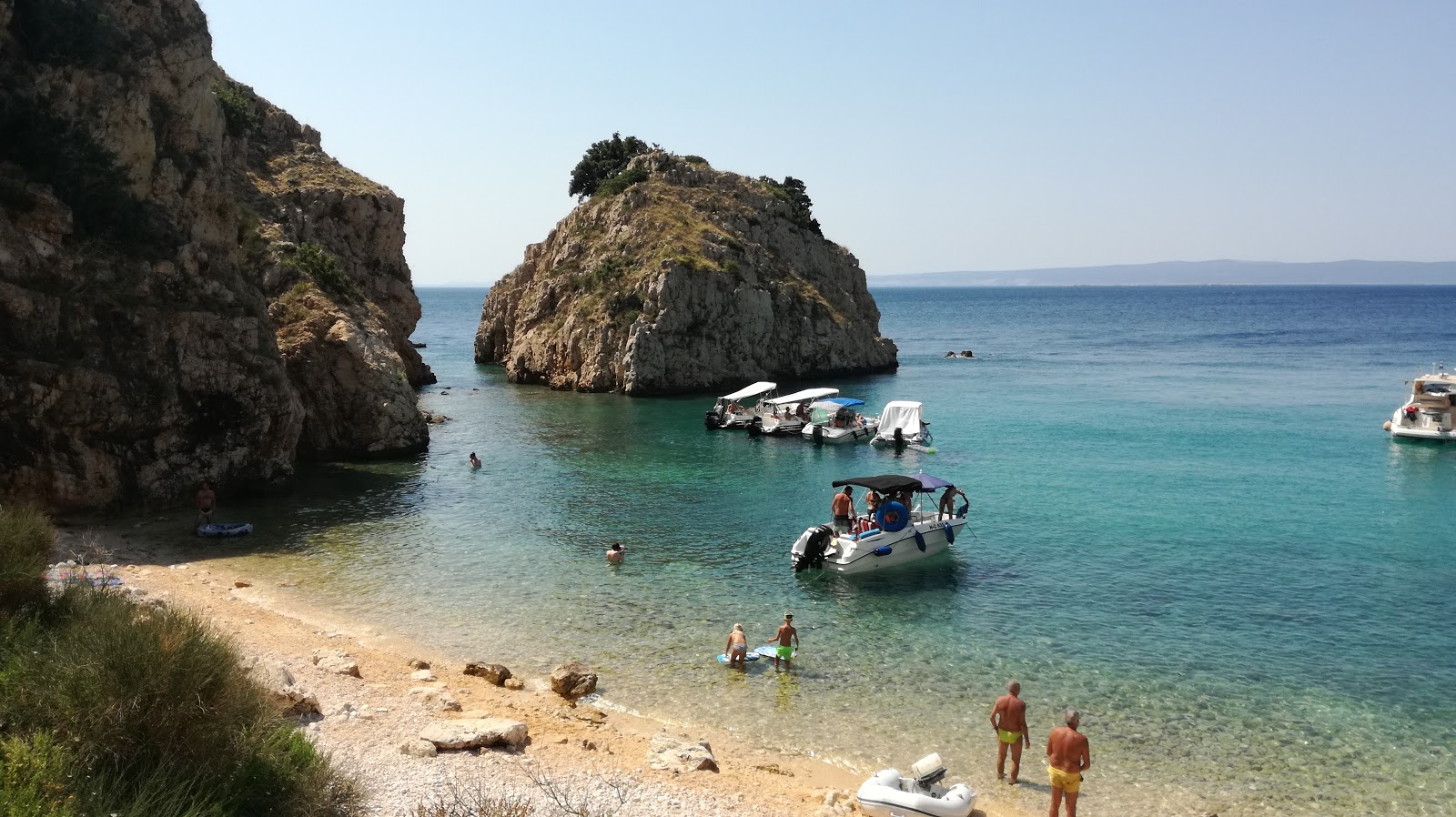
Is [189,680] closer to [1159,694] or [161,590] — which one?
[161,590]

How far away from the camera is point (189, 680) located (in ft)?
34.2

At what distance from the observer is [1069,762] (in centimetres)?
1348

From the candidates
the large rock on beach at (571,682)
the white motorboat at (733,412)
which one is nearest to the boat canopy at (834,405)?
the white motorboat at (733,412)

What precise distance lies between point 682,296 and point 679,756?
55765mm

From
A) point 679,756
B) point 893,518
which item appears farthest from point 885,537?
point 679,756

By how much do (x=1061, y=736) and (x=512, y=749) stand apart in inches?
331

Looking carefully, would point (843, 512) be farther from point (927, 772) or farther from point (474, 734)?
point (474, 734)

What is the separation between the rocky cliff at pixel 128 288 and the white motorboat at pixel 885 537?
20911 mm

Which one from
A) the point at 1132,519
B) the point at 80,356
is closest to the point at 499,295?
the point at 80,356

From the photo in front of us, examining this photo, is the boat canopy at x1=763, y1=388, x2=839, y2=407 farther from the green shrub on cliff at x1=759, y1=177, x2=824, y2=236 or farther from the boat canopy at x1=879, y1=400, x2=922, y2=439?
the green shrub on cliff at x1=759, y1=177, x2=824, y2=236

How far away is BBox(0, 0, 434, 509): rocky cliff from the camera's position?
2788 centimetres

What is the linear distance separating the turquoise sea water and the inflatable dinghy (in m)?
0.49

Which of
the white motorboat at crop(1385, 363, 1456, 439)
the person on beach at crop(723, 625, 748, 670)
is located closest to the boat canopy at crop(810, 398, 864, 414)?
the white motorboat at crop(1385, 363, 1456, 439)

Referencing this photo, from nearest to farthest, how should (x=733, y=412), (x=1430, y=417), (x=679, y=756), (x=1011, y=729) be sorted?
(x=679, y=756)
(x=1011, y=729)
(x=1430, y=417)
(x=733, y=412)
